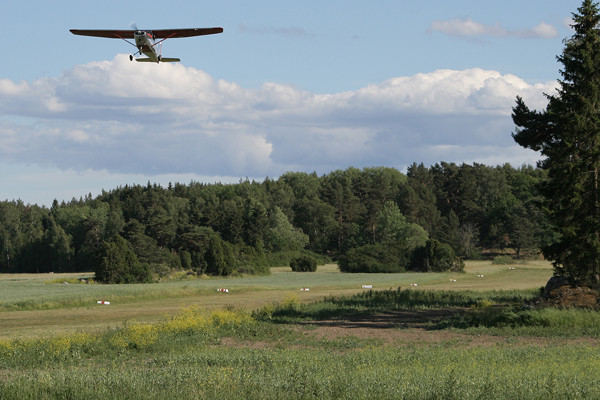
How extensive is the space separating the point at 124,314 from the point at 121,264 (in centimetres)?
3200

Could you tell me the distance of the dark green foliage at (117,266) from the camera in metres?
71.3

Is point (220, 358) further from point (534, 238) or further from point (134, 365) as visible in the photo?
point (534, 238)

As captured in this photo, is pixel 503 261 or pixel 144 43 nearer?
pixel 144 43

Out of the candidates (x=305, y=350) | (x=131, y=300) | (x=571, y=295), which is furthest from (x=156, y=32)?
(x=131, y=300)

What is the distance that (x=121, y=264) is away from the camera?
72.0 m

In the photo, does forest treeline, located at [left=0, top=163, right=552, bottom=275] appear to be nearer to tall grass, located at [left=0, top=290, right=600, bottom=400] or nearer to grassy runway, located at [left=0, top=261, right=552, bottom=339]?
grassy runway, located at [left=0, top=261, right=552, bottom=339]

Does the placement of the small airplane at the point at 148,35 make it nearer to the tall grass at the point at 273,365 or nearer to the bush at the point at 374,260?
the tall grass at the point at 273,365

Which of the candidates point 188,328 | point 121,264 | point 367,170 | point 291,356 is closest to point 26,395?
point 291,356

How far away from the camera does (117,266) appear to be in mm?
71812

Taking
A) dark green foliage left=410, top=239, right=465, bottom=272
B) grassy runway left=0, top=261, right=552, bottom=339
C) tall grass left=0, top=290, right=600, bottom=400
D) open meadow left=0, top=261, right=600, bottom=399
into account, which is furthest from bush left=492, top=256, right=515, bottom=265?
tall grass left=0, top=290, right=600, bottom=400

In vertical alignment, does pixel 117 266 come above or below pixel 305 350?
above

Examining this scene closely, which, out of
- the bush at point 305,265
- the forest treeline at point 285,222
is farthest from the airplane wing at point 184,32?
the bush at point 305,265

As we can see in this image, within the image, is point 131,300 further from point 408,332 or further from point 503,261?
point 503,261

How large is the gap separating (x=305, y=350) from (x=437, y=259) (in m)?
71.4
